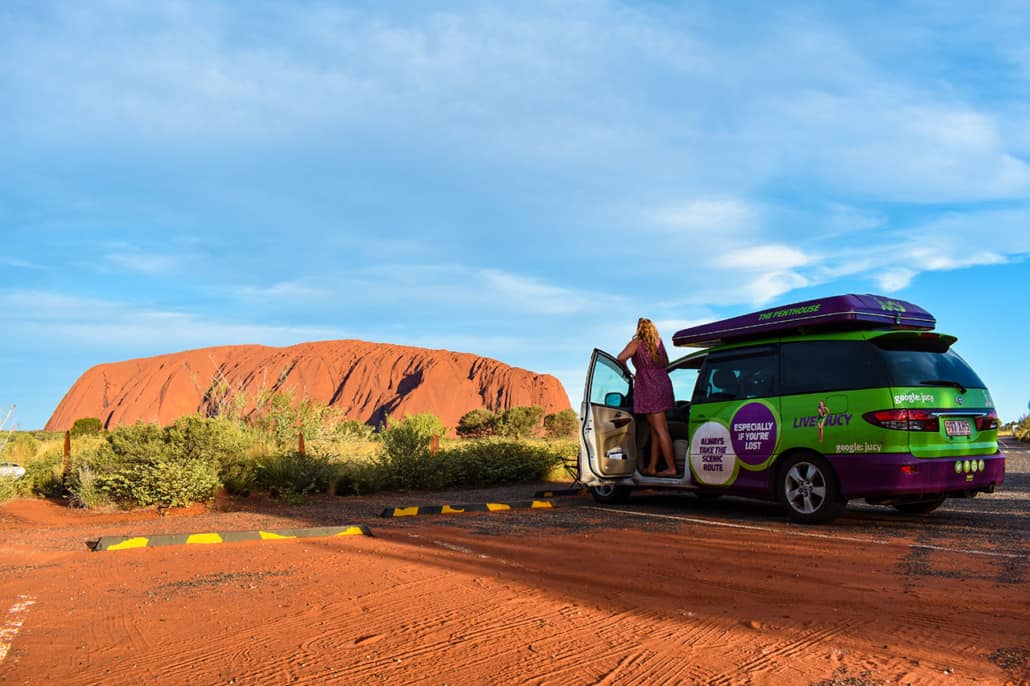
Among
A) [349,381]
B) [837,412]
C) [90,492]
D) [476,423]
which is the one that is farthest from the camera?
[349,381]

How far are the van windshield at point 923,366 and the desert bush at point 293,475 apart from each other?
879cm

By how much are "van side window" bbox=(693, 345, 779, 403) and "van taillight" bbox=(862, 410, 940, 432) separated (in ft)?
4.22

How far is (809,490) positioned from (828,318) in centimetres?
179

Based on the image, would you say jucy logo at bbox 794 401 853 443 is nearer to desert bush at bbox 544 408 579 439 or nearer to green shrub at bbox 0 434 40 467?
green shrub at bbox 0 434 40 467

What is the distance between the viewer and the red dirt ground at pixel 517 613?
310 centimetres

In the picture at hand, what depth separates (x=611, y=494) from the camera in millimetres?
10531

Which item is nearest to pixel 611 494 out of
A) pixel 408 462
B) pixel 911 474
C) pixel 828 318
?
pixel 828 318

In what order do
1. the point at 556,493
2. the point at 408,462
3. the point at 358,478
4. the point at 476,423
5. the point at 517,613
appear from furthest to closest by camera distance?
the point at 476,423 < the point at 408,462 < the point at 358,478 < the point at 556,493 < the point at 517,613

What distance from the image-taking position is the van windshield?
7.19 metres

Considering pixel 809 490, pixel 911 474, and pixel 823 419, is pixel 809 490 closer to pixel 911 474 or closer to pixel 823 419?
pixel 823 419

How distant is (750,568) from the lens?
5.34 metres

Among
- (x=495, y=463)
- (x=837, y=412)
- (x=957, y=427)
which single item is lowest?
(x=495, y=463)

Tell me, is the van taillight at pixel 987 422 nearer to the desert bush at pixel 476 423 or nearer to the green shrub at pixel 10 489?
the green shrub at pixel 10 489

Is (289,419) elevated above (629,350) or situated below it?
Answer: below
